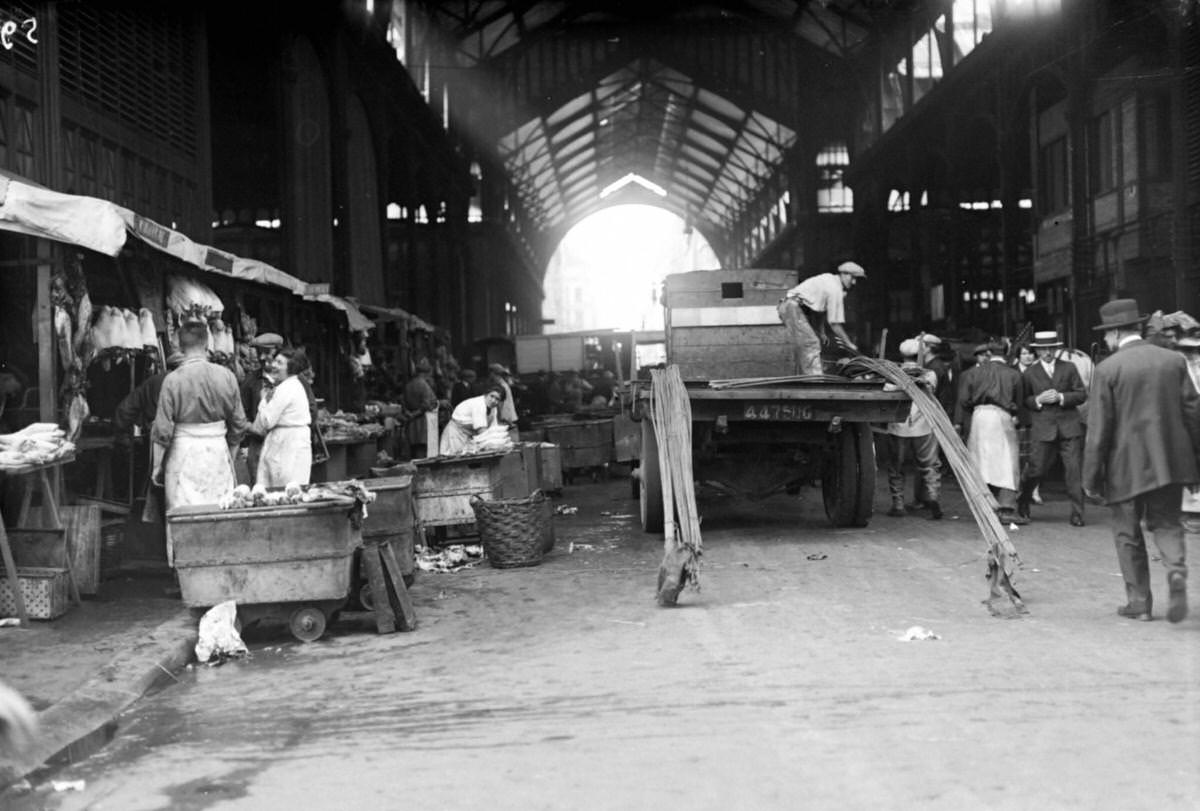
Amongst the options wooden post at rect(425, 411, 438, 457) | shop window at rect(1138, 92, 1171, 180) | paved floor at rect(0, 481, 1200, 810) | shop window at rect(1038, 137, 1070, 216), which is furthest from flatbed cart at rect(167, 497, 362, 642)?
shop window at rect(1038, 137, 1070, 216)

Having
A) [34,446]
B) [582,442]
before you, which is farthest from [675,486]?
[582,442]

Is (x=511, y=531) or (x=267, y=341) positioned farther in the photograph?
(x=267, y=341)

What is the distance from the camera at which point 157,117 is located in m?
14.2

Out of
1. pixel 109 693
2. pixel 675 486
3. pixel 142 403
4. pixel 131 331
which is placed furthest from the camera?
pixel 142 403

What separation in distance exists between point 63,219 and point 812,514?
8290mm

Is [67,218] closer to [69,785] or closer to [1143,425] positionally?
[69,785]

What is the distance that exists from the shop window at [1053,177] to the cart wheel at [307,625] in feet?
60.6

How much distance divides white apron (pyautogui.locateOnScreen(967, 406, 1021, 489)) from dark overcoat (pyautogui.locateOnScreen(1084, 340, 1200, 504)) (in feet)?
14.8

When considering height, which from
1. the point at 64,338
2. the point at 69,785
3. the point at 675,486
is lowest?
the point at 69,785

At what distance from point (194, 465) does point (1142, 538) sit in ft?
20.1

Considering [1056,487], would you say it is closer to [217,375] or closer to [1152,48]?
[1152,48]

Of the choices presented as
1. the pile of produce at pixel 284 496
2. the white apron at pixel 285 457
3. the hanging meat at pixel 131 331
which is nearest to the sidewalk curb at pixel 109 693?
the pile of produce at pixel 284 496

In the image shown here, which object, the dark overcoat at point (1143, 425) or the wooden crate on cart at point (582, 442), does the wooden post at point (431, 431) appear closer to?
the wooden crate on cart at point (582, 442)

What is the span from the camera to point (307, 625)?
725 cm
